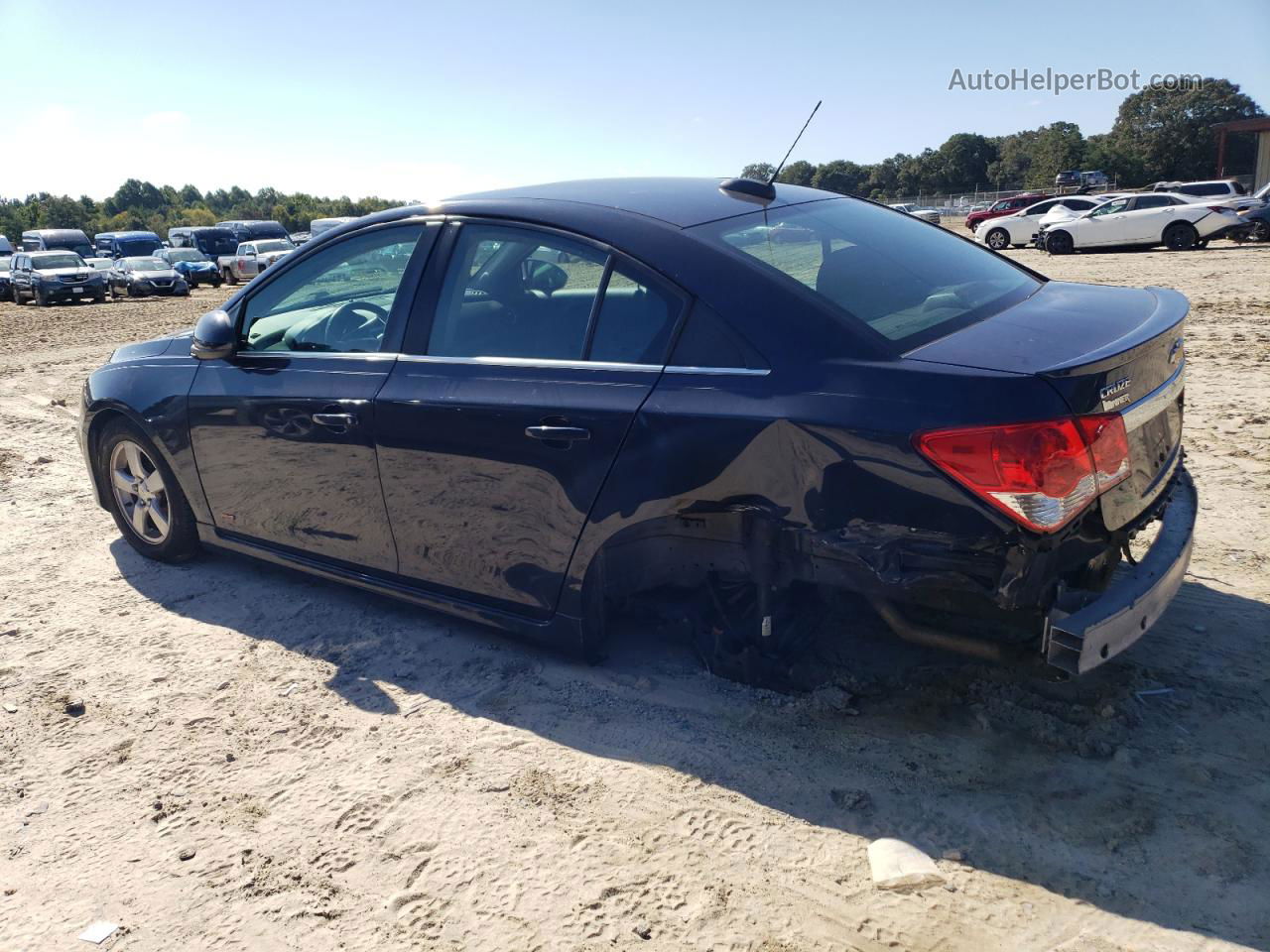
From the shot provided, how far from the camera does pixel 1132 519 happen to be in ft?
8.89

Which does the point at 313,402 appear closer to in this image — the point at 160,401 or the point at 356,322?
the point at 356,322

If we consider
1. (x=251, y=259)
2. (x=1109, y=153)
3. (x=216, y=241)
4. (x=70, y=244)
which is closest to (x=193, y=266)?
(x=251, y=259)

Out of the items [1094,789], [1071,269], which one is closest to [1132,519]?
[1094,789]

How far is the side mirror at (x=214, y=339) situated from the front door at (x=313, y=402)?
0.06 m

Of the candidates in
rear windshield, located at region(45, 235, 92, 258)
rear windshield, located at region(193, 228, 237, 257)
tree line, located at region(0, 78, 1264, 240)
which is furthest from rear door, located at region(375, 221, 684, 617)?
tree line, located at region(0, 78, 1264, 240)

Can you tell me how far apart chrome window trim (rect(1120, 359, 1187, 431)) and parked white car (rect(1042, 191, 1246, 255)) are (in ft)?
74.7

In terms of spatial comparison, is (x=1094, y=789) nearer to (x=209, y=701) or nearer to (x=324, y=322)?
(x=209, y=701)

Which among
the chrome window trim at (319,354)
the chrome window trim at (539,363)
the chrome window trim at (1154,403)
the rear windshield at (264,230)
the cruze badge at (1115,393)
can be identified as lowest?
the chrome window trim at (1154,403)

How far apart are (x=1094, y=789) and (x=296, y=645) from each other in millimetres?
2881

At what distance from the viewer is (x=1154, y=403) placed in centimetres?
277

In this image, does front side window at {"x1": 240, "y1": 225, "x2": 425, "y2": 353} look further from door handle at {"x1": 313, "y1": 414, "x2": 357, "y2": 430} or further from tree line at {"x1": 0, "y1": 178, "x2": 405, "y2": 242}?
tree line at {"x1": 0, "y1": 178, "x2": 405, "y2": 242}

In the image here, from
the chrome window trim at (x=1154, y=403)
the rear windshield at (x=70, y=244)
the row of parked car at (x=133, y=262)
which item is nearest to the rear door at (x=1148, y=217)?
the row of parked car at (x=133, y=262)

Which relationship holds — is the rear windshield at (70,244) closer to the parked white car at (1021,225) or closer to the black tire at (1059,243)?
the parked white car at (1021,225)

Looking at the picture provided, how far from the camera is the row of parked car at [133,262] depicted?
84.1ft
